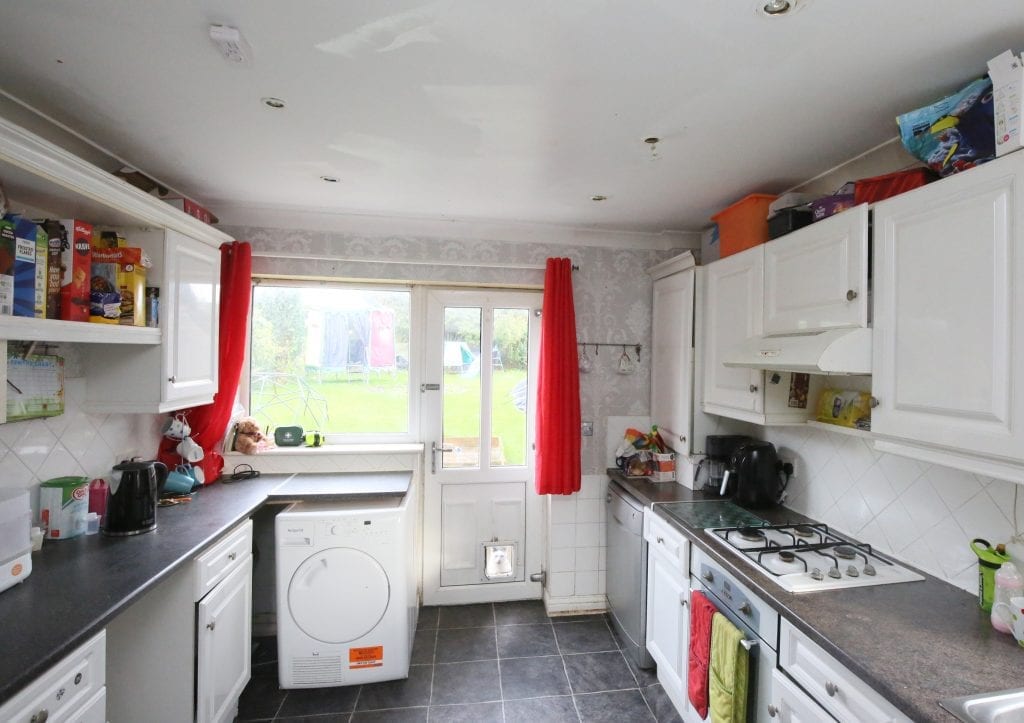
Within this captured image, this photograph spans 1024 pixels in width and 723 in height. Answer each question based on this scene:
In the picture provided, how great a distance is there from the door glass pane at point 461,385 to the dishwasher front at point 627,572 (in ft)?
3.10

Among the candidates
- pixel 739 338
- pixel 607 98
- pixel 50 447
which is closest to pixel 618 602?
pixel 739 338

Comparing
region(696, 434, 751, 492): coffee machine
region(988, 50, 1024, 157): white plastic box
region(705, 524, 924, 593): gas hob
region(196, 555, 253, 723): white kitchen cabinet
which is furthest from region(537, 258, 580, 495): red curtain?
region(988, 50, 1024, 157): white plastic box

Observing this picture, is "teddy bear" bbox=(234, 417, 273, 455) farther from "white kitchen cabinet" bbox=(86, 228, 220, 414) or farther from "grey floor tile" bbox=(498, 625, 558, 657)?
"grey floor tile" bbox=(498, 625, 558, 657)

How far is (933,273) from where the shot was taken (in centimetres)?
121

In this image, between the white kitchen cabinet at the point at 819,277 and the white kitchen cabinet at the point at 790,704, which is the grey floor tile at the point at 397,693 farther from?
the white kitchen cabinet at the point at 819,277

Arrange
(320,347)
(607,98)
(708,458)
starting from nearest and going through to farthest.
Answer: (607,98), (708,458), (320,347)

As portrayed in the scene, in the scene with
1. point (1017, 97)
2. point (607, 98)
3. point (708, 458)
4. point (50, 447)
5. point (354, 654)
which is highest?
point (607, 98)

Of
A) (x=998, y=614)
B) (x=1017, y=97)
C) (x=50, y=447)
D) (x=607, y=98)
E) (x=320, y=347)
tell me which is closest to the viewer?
(x=1017, y=97)

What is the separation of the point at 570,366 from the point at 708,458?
0.89 meters

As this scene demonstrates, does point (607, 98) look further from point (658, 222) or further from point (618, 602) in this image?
point (618, 602)

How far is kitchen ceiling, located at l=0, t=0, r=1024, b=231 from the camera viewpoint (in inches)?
41.5

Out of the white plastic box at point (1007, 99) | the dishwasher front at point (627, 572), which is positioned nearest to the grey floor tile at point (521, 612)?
the dishwasher front at point (627, 572)

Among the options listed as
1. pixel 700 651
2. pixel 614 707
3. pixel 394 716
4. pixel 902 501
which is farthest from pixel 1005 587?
pixel 394 716

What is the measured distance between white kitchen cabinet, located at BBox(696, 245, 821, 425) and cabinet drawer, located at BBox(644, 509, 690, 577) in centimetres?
60
